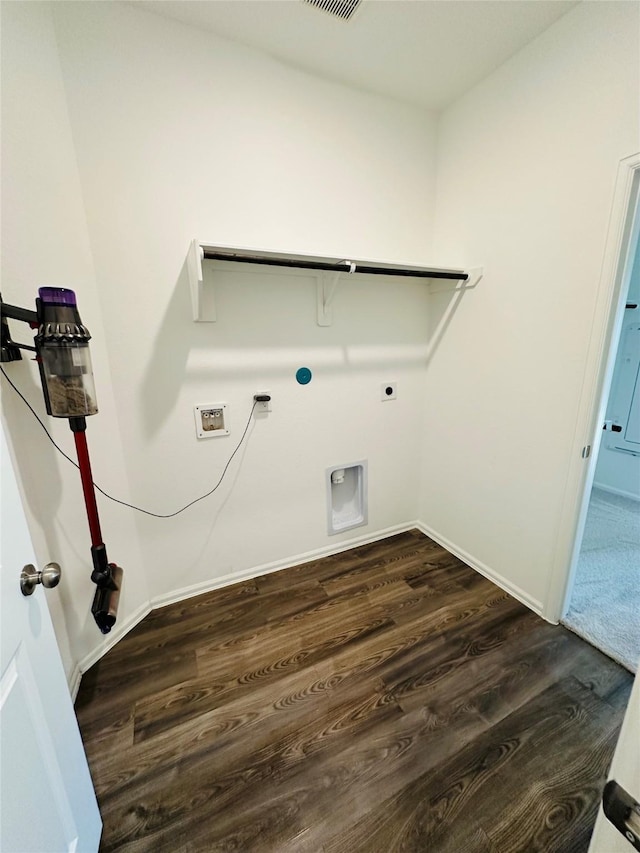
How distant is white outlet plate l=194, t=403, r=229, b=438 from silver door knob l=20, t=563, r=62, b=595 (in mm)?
1057

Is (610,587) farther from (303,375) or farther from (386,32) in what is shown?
(386,32)

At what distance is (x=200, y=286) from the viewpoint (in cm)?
149

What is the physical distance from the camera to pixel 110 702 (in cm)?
140

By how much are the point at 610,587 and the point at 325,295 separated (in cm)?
242

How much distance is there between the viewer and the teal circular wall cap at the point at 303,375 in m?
1.95

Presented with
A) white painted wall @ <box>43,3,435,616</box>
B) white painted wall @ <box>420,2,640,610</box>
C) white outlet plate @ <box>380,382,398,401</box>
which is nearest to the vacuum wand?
white painted wall @ <box>43,3,435,616</box>

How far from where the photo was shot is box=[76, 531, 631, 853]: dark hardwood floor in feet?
3.38

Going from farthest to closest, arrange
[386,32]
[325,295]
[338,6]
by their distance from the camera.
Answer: [325,295] < [386,32] < [338,6]

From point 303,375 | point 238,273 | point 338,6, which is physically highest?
point 338,6

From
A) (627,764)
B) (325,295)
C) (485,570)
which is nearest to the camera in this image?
(627,764)

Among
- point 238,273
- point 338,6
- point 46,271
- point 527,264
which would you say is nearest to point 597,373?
point 527,264

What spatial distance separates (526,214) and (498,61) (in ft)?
2.49

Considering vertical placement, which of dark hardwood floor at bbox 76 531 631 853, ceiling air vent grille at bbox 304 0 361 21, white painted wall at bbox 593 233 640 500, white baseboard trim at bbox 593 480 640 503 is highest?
ceiling air vent grille at bbox 304 0 361 21

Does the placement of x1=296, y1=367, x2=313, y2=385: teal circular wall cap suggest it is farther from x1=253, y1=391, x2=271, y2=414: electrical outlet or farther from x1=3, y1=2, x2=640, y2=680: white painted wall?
Answer: x1=253, y1=391, x2=271, y2=414: electrical outlet
